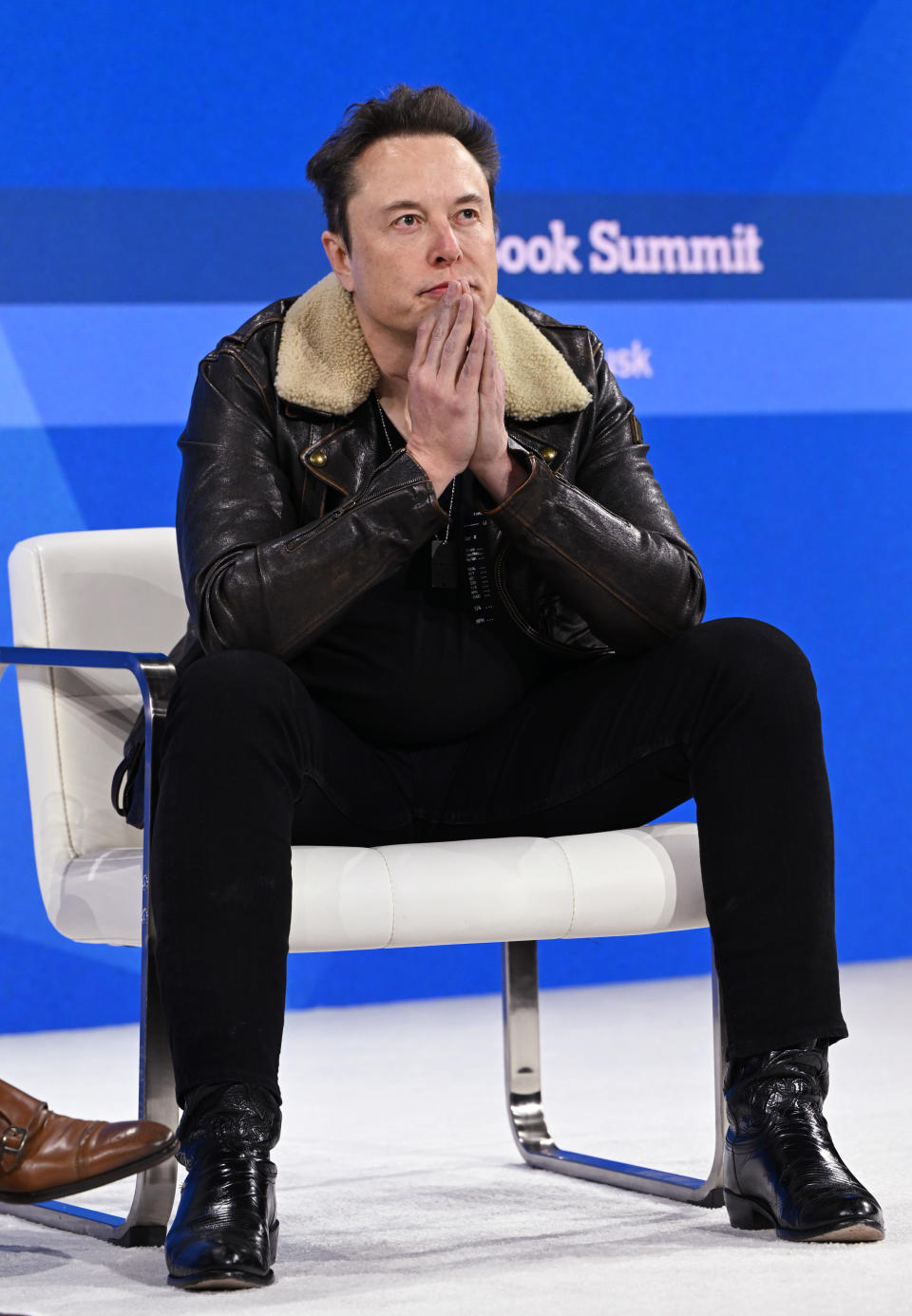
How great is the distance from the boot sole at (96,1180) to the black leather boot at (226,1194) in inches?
0.9

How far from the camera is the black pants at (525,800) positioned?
1.61 meters

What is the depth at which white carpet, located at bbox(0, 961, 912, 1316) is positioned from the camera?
5.00 feet

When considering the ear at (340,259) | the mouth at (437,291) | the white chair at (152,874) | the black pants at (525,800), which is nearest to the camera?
the black pants at (525,800)

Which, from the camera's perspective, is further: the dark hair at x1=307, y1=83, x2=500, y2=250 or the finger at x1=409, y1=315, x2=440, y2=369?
the dark hair at x1=307, y1=83, x2=500, y2=250

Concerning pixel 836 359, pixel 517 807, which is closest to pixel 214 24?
pixel 836 359

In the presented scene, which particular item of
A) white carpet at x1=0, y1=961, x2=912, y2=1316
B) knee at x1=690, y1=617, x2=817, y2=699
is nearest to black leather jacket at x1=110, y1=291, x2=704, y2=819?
knee at x1=690, y1=617, x2=817, y2=699

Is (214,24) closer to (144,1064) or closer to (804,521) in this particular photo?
(804,521)

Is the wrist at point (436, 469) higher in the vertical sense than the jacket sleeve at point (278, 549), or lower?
higher

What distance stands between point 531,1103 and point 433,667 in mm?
670

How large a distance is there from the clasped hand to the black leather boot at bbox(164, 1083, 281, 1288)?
636 millimetres

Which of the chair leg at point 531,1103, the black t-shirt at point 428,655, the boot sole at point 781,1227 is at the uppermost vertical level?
the black t-shirt at point 428,655

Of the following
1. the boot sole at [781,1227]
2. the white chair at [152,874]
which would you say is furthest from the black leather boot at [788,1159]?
the white chair at [152,874]

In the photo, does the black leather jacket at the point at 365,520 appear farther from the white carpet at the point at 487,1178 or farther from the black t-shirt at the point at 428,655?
the white carpet at the point at 487,1178

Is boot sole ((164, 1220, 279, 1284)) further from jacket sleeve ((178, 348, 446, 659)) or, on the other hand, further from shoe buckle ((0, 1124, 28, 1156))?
jacket sleeve ((178, 348, 446, 659))
